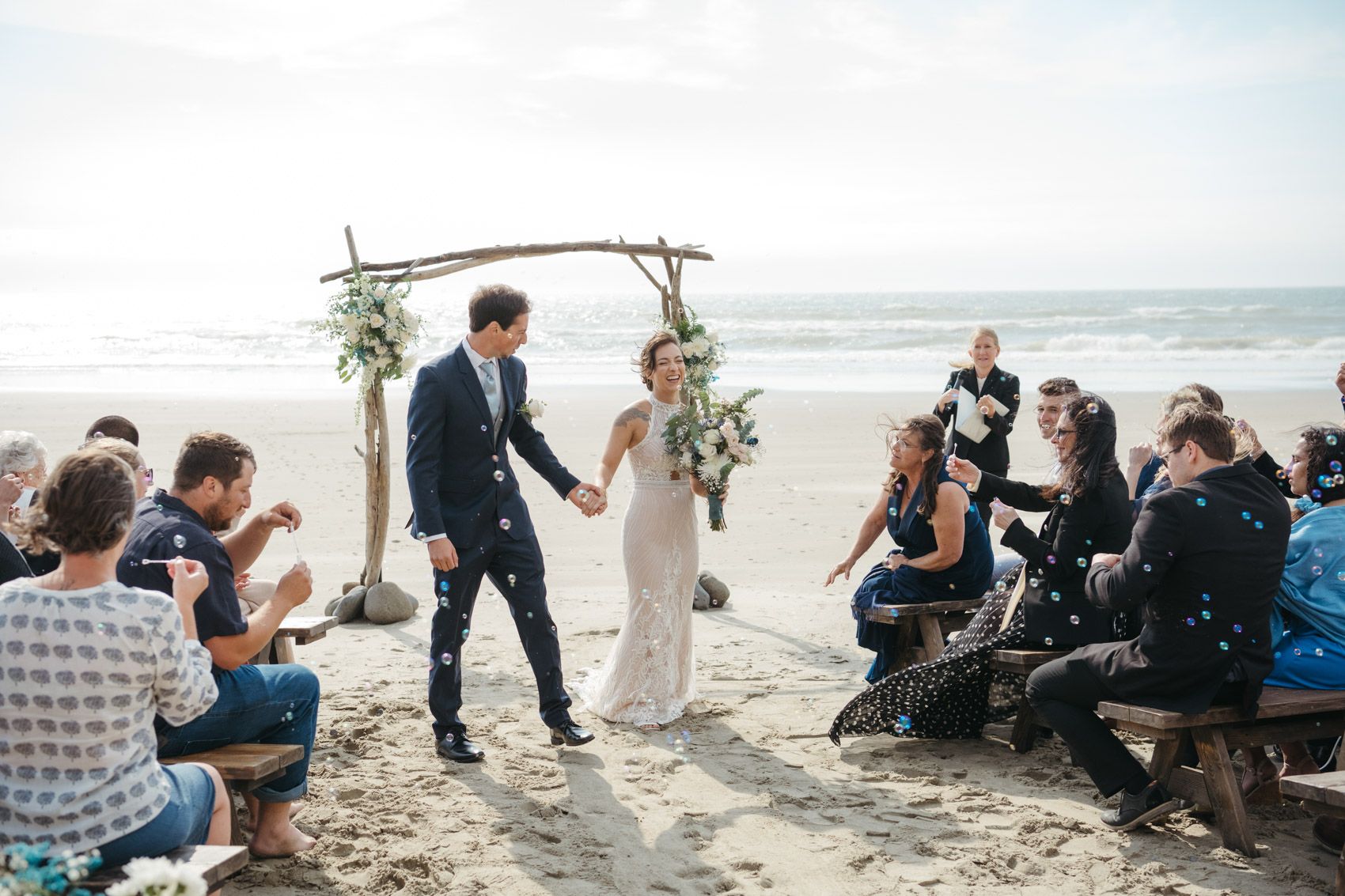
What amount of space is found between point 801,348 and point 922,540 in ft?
105

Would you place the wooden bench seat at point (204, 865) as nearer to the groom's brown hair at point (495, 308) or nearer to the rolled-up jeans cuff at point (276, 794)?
the rolled-up jeans cuff at point (276, 794)

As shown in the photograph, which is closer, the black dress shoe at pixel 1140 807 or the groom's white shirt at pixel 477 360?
the black dress shoe at pixel 1140 807

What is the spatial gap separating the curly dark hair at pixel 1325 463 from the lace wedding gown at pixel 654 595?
3.13 m

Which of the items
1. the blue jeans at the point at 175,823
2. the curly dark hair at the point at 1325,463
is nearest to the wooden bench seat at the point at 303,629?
the blue jeans at the point at 175,823

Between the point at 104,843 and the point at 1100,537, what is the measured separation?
4068 mm

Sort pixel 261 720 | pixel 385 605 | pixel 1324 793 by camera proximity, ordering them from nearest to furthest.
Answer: pixel 1324 793, pixel 261 720, pixel 385 605

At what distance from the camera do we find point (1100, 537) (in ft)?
16.4

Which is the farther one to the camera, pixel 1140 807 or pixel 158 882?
pixel 1140 807

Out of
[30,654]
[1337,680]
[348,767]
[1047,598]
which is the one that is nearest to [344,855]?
[348,767]

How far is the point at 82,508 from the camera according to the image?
2918mm

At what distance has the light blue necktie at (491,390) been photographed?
5.63m

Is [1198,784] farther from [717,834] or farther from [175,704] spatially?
[175,704]

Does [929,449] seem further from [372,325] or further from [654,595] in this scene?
[372,325]

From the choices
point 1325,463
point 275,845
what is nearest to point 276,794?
point 275,845
